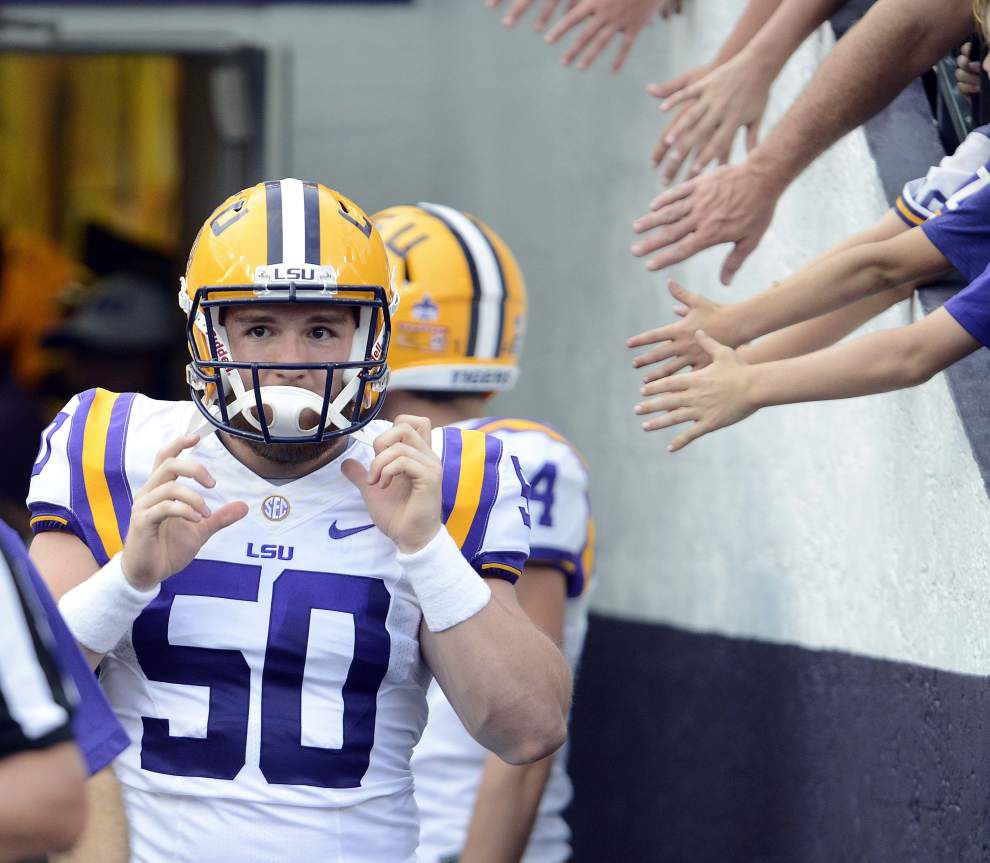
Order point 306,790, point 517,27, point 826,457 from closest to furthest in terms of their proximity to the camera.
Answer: point 306,790 < point 826,457 < point 517,27

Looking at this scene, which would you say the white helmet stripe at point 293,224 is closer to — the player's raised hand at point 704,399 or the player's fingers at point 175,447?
the player's fingers at point 175,447

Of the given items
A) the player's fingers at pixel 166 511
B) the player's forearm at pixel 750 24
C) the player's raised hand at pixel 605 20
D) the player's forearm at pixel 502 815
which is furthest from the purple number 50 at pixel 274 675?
the player's raised hand at pixel 605 20

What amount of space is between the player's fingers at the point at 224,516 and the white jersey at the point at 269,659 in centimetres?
13

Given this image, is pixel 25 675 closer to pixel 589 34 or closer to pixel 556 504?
pixel 556 504

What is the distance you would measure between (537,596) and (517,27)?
4075 mm

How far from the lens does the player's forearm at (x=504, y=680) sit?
2.65 meters

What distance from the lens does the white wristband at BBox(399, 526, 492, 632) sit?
2621mm

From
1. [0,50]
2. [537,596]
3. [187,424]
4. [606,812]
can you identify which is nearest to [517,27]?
[0,50]

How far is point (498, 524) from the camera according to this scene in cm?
281

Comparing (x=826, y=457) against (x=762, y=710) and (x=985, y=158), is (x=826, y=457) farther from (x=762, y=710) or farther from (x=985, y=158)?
(x=985, y=158)

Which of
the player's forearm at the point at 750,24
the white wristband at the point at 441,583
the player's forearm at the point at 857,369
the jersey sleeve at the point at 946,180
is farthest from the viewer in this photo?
the player's forearm at the point at 750,24

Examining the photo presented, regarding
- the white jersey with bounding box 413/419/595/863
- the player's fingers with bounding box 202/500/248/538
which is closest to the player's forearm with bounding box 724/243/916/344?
the white jersey with bounding box 413/419/595/863

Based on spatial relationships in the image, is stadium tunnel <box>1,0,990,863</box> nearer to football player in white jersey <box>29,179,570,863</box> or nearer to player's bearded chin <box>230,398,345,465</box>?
football player in white jersey <box>29,179,570,863</box>

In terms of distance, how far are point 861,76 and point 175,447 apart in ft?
4.92
